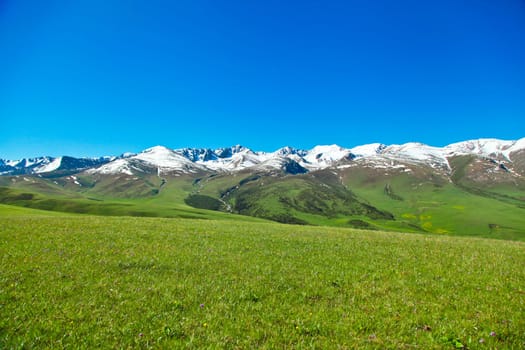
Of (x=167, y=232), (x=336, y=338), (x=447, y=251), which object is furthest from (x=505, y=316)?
(x=167, y=232)

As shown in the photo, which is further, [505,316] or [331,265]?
[331,265]

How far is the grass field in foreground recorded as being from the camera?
8.73 metres

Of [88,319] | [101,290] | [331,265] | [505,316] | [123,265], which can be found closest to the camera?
[88,319]

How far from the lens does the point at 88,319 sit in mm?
9484

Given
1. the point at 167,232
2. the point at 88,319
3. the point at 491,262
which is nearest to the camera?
the point at 88,319

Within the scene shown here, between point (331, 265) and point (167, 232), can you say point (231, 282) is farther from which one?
point (167, 232)

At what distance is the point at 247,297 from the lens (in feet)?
39.0

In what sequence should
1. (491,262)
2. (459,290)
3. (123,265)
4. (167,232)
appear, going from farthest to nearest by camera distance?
(167,232) → (491,262) → (123,265) → (459,290)

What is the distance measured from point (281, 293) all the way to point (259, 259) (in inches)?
225

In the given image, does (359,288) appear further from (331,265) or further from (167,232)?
(167,232)

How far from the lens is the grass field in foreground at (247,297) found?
28.6 ft

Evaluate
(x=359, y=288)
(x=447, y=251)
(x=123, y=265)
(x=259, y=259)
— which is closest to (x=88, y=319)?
(x=123, y=265)

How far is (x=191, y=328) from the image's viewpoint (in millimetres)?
9242

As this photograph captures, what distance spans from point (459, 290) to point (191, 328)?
1315cm
